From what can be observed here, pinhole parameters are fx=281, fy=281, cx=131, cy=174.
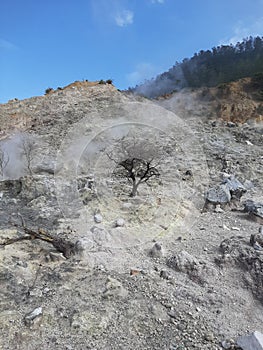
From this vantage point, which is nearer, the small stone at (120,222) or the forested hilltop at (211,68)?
the small stone at (120,222)

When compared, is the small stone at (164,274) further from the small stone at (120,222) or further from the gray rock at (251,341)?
the small stone at (120,222)

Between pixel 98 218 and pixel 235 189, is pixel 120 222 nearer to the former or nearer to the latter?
pixel 98 218

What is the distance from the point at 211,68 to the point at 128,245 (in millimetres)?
36293

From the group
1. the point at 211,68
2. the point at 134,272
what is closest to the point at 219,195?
the point at 134,272

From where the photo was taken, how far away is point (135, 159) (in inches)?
383

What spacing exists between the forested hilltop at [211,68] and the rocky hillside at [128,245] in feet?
70.5

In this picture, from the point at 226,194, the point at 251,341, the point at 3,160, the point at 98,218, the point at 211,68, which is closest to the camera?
the point at 251,341

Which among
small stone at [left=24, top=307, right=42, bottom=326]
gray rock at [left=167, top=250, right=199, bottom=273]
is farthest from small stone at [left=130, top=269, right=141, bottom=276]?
small stone at [left=24, top=307, right=42, bottom=326]

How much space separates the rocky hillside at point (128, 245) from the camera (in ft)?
11.8

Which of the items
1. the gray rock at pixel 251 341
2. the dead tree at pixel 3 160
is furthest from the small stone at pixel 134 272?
the dead tree at pixel 3 160

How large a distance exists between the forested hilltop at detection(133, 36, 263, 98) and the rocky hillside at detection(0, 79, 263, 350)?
21.5 metres

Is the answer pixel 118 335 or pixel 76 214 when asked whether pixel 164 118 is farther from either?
pixel 118 335

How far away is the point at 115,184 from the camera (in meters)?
9.02

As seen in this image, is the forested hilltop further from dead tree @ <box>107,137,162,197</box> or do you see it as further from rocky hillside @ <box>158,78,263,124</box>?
dead tree @ <box>107,137,162,197</box>
